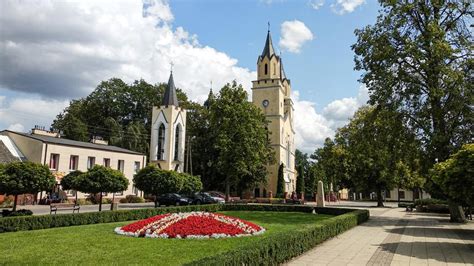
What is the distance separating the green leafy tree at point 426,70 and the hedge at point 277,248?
1251 centimetres

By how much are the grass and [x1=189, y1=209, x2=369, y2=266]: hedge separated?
85 centimetres

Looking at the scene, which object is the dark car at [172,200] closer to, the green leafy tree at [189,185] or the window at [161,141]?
the green leafy tree at [189,185]

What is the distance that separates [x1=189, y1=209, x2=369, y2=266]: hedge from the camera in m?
7.40

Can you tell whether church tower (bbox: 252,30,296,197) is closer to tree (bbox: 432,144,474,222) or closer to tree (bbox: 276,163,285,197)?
tree (bbox: 276,163,285,197)

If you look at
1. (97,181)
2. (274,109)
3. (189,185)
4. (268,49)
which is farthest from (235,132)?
(268,49)

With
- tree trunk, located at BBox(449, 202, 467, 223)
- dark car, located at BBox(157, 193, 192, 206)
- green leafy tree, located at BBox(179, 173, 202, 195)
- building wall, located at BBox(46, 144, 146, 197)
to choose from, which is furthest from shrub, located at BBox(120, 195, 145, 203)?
tree trunk, located at BBox(449, 202, 467, 223)

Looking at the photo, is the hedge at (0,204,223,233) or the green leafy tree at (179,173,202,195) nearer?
the hedge at (0,204,223,233)

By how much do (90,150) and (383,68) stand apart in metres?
32.1

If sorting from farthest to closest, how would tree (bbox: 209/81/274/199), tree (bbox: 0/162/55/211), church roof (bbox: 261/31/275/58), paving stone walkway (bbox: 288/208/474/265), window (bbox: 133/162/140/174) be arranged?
church roof (bbox: 261/31/275/58)
window (bbox: 133/162/140/174)
tree (bbox: 209/81/274/199)
tree (bbox: 0/162/55/211)
paving stone walkway (bbox: 288/208/474/265)

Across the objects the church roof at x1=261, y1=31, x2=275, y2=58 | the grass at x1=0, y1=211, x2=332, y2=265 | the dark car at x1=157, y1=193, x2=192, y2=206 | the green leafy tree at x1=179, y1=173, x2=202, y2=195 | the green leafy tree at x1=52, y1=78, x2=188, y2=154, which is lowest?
the grass at x1=0, y1=211, x2=332, y2=265

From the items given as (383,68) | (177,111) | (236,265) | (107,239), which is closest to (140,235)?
(107,239)

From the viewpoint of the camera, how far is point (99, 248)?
11820 mm

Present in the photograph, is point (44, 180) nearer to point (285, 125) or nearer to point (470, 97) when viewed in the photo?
point (470, 97)

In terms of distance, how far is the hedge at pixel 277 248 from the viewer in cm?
740
